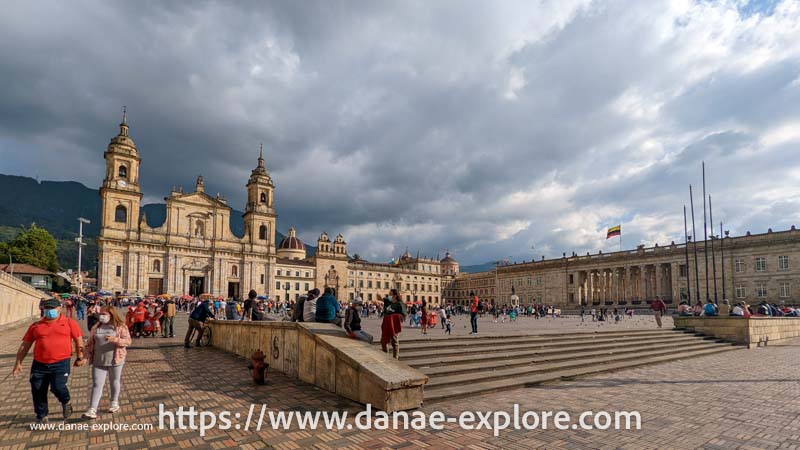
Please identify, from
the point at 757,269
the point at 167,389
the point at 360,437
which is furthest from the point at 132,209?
the point at 757,269

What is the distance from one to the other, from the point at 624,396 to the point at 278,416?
657cm

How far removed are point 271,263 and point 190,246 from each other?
13.0 meters

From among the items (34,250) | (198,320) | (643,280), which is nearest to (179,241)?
(34,250)

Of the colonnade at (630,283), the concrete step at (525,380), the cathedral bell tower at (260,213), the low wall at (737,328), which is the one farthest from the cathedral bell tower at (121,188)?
the colonnade at (630,283)

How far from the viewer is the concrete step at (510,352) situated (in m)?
9.26

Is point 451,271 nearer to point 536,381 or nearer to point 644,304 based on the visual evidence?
point 644,304

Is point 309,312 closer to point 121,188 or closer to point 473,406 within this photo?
point 473,406

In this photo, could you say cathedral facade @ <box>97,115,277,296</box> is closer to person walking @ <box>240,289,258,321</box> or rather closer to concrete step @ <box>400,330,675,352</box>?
person walking @ <box>240,289,258,321</box>

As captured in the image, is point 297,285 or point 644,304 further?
point 297,285

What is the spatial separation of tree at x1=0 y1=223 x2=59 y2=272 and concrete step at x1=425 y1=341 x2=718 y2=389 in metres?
75.0

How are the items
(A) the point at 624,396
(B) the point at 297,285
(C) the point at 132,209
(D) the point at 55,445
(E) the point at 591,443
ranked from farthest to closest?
(B) the point at 297,285, (C) the point at 132,209, (A) the point at 624,396, (E) the point at 591,443, (D) the point at 55,445

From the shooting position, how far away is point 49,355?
5.51m

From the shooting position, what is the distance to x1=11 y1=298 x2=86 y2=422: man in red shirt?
549 centimetres

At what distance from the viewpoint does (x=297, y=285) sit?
81.0 m
